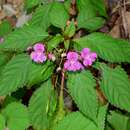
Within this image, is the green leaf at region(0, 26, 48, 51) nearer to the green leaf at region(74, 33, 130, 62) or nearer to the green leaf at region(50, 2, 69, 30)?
the green leaf at region(50, 2, 69, 30)

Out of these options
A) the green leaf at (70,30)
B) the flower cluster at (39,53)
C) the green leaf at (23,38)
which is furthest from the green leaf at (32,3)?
the flower cluster at (39,53)

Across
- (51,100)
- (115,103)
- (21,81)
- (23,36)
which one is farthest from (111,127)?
(23,36)

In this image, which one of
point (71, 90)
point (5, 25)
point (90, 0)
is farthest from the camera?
point (5, 25)

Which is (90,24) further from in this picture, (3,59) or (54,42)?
(3,59)

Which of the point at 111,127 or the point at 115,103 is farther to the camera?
the point at 111,127

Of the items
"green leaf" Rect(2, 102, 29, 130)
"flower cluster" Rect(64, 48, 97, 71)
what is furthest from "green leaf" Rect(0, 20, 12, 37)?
"flower cluster" Rect(64, 48, 97, 71)

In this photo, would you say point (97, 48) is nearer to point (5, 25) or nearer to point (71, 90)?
point (71, 90)

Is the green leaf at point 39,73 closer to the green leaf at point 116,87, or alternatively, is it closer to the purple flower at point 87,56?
the purple flower at point 87,56
